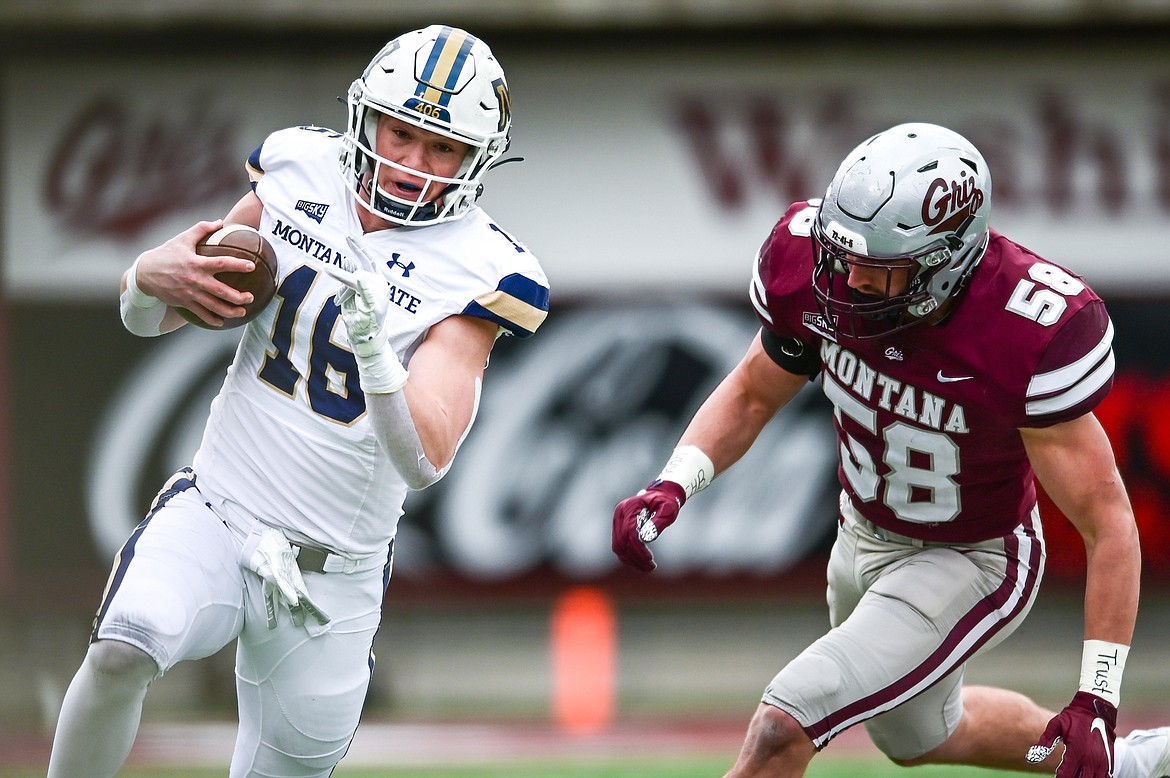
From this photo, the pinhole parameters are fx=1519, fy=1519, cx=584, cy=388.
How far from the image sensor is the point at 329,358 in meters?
3.14

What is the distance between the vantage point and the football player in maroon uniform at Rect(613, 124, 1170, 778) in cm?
309

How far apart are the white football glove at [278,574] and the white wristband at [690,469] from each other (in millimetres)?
868

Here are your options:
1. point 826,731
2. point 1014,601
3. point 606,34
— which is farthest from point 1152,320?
point 826,731

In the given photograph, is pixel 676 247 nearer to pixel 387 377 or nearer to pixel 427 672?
pixel 427 672

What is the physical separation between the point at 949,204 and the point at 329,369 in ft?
4.36

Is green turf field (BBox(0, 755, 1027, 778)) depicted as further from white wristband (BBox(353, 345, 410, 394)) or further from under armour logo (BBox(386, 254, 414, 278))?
white wristband (BBox(353, 345, 410, 394))

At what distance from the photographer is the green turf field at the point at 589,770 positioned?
576 centimetres

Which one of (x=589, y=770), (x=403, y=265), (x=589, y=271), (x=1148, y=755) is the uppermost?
(x=403, y=265)

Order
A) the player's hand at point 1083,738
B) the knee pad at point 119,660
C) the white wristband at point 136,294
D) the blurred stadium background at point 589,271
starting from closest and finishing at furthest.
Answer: the knee pad at point 119,660
the player's hand at point 1083,738
the white wristband at point 136,294
the blurred stadium background at point 589,271

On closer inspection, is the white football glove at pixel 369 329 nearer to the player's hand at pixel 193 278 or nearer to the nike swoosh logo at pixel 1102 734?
the player's hand at pixel 193 278

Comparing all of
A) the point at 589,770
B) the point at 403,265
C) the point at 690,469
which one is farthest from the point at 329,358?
the point at 589,770

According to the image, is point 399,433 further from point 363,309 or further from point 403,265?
point 403,265

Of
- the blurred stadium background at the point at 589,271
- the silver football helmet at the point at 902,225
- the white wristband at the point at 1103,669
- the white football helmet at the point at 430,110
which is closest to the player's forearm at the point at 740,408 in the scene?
the silver football helmet at the point at 902,225

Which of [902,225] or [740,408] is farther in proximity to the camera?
[740,408]
